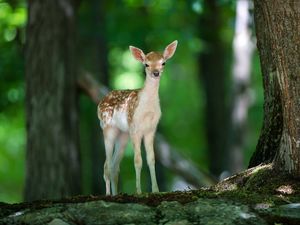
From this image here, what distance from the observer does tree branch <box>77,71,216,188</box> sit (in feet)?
39.7

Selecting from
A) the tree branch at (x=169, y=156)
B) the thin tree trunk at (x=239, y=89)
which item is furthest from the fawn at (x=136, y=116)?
the thin tree trunk at (x=239, y=89)

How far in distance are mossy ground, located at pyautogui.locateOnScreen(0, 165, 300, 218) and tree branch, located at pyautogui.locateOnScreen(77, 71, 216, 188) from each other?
175 inches

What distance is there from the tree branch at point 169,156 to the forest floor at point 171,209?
4.99 meters

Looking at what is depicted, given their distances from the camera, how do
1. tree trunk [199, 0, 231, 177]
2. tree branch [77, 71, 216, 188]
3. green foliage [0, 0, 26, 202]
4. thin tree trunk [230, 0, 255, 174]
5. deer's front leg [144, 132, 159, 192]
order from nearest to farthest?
1. deer's front leg [144, 132, 159, 192]
2. tree branch [77, 71, 216, 188]
3. green foliage [0, 0, 26, 202]
4. thin tree trunk [230, 0, 255, 174]
5. tree trunk [199, 0, 231, 177]

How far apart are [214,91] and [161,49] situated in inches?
70.6

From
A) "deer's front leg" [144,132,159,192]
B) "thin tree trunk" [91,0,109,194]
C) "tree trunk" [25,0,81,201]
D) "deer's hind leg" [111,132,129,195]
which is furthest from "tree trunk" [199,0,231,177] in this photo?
"deer's front leg" [144,132,159,192]

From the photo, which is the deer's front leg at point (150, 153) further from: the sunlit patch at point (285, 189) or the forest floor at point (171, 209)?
the sunlit patch at point (285, 189)

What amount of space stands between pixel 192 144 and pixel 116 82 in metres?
3.13

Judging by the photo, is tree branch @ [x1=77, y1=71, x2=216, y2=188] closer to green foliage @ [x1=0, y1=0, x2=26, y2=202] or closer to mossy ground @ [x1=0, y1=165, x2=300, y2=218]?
green foliage @ [x1=0, y1=0, x2=26, y2=202]

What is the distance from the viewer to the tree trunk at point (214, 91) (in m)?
18.0

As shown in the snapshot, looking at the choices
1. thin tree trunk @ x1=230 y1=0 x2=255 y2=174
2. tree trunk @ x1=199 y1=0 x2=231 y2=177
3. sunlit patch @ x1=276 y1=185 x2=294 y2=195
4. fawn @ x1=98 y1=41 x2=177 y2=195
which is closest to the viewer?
sunlit patch @ x1=276 y1=185 x2=294 y2=195

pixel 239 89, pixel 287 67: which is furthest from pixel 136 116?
pixel 239 89

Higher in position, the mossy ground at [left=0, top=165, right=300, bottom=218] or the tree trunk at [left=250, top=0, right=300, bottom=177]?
the tree trunk at [left=250, top=0, right=300, bottom=177]

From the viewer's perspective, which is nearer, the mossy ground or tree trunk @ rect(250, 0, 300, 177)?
the mossy ground
